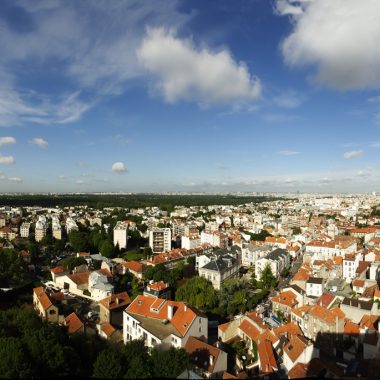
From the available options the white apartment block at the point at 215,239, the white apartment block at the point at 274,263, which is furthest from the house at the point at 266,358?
the white apartment block at the point at 215,239

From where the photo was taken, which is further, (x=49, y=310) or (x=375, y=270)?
(x=375, y=270)

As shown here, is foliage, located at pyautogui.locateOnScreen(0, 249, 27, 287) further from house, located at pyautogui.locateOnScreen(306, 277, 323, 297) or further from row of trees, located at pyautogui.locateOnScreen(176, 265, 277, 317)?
house, located at pyautogui.locateOnScreen(306, 277, 323, 297)

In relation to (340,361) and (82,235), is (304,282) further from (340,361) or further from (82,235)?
(82,235)

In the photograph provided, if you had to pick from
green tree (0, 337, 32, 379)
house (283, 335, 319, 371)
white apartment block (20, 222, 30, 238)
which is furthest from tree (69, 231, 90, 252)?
house (283, 335, 319, 371)

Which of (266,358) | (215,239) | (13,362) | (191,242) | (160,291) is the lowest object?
(266,358)

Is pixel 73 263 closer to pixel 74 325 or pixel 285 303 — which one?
pixel 74 325

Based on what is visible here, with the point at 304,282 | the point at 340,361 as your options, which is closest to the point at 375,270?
the point at 304,282

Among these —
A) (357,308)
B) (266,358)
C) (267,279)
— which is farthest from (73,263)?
(357,308)
